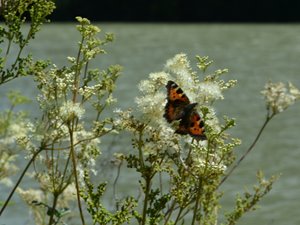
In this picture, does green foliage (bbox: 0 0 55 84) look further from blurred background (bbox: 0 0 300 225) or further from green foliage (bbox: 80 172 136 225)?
green foliage (bbox: 80 172 136 225)

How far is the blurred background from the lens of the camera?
454 inches

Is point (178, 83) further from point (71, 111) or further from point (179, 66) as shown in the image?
point (71, 111)

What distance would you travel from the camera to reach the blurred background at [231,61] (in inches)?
454

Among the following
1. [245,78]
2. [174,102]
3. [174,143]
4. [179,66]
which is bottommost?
[174,143]

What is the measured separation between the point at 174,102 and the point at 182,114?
0.19 ft

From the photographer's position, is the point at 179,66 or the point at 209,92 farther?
the point at 179,66

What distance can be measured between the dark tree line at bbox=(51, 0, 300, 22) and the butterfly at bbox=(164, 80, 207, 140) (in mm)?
67504

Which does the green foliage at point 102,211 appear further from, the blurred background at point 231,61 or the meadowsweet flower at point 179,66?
the blurred background at point 231,61

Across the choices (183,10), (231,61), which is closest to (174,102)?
(231,61)

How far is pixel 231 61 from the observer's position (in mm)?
31703

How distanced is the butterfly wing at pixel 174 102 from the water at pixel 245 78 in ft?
5.85

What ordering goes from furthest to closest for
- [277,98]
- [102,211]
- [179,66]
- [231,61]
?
1. [231,61]
2. [277,98]
3. [179,66]
4. [102,211]

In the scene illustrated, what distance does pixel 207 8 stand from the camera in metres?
73.2

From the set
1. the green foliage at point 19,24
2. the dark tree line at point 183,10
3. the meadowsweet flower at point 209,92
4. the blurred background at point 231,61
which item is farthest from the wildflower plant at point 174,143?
the dark tree line at point 183,10
